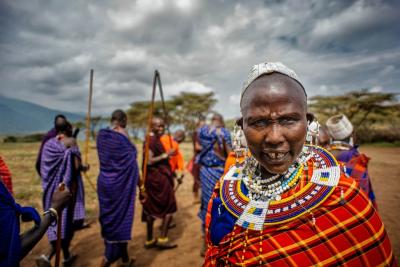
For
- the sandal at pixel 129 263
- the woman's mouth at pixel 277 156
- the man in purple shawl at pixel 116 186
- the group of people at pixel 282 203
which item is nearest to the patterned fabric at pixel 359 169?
the group of people at pixel 282 203

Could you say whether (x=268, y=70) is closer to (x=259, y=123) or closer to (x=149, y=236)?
(x=259, y=123)

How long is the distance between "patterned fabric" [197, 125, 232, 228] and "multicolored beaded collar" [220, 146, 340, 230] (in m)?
2.82

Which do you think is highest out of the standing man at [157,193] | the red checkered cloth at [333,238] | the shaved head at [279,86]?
the shaved head at [279,86]

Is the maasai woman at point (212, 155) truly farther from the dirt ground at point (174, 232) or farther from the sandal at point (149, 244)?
the sandal at point (149, 244)

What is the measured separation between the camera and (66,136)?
3.95 metres

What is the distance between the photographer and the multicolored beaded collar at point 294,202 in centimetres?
100

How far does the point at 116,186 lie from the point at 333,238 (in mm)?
3196

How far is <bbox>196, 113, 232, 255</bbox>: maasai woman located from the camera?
13.3 ft

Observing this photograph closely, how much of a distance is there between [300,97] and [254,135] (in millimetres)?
279

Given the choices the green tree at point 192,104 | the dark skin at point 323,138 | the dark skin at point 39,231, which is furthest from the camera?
the green tree at point 192,104

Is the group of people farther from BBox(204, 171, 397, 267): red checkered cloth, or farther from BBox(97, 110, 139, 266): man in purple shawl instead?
BBox(97, 110, 139, 266): man in purple shawl

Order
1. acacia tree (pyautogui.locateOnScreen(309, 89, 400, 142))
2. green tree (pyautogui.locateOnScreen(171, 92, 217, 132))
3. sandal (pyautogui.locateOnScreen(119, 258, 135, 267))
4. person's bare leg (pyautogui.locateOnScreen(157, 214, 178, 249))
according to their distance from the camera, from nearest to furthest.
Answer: sandal (pyautogui.locateOnScreen(119, 258, 135, 267)) < person's bare leg (pyautogui.locateOnScreen(157, 214, 178, 249)) < acacia tree (pyautogui.locateOnScreen(309, 89, 400, 142)) < green tree (pyautogui.locateOnScreen(171, 92, 217, 132))

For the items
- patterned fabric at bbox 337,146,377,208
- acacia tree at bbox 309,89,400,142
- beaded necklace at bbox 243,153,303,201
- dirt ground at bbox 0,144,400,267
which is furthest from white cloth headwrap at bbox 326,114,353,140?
acacia tree at bbox 309,89,400,142

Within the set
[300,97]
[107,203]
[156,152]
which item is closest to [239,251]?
[300,97]
